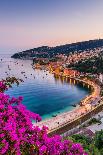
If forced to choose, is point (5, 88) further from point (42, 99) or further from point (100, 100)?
point (42, 99)

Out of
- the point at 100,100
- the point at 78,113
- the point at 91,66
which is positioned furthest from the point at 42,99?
the point at 91,66

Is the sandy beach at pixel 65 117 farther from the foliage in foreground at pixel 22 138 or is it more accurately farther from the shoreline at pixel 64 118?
the foliage in foreground at pixel 22 138

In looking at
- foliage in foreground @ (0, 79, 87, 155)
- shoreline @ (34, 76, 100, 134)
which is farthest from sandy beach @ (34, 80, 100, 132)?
foliage in foreground @ (0, 79, 87, 155)

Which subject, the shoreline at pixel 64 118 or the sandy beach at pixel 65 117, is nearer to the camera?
the shoreline at pixel 64 118

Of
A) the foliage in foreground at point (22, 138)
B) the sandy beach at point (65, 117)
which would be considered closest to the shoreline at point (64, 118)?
the sandy beach at point (65, 117)

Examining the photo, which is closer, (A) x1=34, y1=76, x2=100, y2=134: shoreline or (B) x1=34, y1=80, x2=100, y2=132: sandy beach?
(A) x1=34, y1=76, x2=100, y2=134: shoreline

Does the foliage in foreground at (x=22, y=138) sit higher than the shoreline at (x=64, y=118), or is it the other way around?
the foliage in foreground at (x=22, y=138)

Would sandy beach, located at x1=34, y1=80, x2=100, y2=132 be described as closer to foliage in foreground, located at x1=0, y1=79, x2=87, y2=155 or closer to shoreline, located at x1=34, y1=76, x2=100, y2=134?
shoreline, located at x1=34, y1=76, x2=100, y2=134

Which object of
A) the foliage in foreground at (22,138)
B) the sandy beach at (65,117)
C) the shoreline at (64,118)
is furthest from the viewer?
the sandy beach at (65,117)

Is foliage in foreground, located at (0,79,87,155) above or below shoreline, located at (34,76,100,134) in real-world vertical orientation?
above
